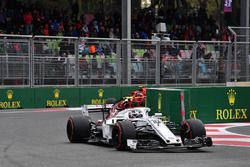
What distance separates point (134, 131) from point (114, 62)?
13020mm

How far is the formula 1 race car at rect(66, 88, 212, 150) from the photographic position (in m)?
11.4

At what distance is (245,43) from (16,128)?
11984mm

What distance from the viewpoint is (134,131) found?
1147cm

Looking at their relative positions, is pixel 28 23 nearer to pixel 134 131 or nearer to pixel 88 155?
pixel 134 131

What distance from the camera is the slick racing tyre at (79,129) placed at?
1285 centimetres

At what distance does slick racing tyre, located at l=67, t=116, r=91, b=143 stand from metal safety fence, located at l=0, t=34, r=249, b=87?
9599mm

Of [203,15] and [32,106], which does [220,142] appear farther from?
[203,15]

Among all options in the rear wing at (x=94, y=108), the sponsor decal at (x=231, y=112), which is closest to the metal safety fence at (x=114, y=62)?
the sponsor decal at (x=231, y=112)

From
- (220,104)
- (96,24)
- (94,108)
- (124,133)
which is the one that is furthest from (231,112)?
(96,24)

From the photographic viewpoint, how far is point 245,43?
25391mm

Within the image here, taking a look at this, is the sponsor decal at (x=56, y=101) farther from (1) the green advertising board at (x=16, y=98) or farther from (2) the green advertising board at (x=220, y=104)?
(2) the green advertising board at (x=220, y=104)

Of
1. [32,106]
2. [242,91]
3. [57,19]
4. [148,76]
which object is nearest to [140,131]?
[242,91]

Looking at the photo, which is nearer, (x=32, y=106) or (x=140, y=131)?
(x=140, y=131)

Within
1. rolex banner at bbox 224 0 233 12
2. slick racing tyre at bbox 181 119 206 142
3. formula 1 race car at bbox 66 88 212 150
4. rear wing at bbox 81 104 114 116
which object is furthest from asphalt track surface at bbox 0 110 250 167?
rolex banner at bbox 224 0 233 12
